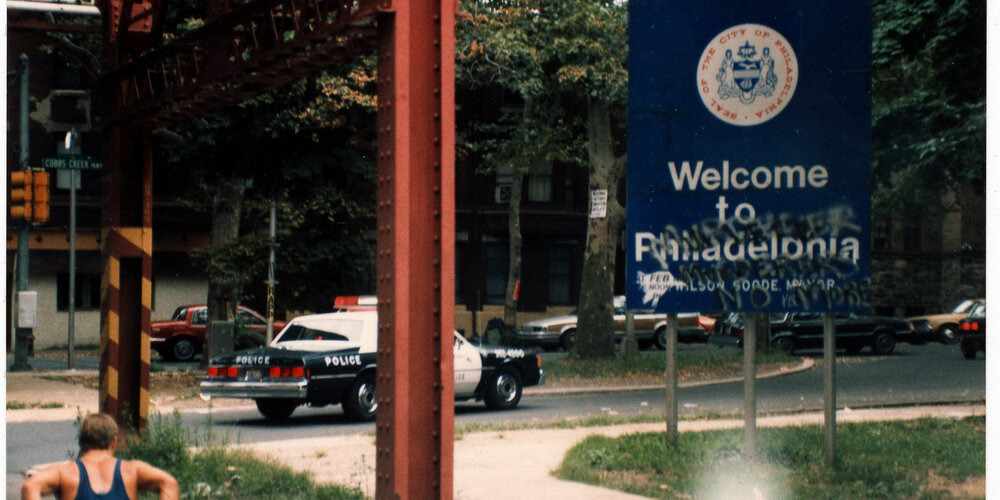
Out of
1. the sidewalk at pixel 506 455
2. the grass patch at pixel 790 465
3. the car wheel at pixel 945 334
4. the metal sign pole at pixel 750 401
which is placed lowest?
the car wheel at pixel 945 334

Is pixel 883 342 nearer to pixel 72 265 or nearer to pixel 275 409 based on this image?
pixel 275 409

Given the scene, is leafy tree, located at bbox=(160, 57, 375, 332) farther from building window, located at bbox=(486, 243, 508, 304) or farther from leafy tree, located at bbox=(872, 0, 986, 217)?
building window, located at bbox=(486, 243, 508, 304)

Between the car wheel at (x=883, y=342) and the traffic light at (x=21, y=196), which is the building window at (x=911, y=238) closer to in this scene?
the car wheel at (x=883, y=342)

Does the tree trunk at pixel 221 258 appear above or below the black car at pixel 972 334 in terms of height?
above

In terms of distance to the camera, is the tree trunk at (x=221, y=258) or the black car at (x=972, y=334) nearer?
the tree trunk at (x=221, y=258)

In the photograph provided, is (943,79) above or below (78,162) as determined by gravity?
above

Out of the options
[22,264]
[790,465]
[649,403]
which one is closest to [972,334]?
[649,403]

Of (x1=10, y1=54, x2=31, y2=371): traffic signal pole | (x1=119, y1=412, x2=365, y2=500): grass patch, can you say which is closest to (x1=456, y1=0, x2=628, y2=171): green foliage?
(x1=10, y1=54, x2=31, y2=371): traffic signal pole

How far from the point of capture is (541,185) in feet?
159

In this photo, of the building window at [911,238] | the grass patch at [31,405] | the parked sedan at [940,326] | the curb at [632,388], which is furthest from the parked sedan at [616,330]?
the grass patch at [31,405]

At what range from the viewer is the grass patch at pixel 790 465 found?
32.9ft

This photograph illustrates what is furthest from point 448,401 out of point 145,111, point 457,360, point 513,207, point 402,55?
point 513,207

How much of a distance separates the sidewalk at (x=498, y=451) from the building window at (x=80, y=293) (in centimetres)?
2212

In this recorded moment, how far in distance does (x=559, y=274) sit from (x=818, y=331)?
17.3m
